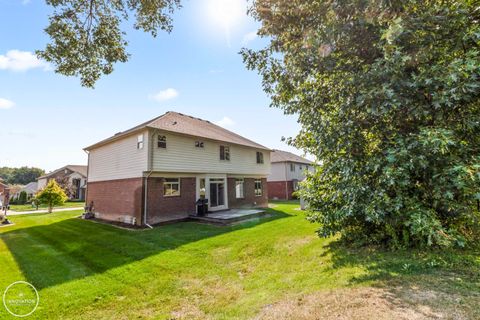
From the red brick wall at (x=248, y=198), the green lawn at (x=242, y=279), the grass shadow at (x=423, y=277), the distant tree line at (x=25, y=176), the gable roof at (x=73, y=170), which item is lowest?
the green lawn at (x=242, y=279)

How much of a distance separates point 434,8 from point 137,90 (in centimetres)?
1177

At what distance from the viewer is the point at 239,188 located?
60.6ft

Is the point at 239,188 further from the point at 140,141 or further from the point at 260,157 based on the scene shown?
the point at 140,141

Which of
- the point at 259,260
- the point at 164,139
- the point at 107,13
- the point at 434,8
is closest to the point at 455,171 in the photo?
the point at 434,8

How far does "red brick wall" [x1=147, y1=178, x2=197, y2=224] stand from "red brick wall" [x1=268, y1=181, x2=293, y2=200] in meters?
17.1

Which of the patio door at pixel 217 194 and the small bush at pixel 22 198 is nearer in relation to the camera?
the patio door at pixel 217 194

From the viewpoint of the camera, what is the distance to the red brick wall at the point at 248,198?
1759cm

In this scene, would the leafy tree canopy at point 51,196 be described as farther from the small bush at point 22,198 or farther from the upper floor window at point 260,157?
the small bush at point 22,198

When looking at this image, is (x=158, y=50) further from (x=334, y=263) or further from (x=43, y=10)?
(x=334, y=263)

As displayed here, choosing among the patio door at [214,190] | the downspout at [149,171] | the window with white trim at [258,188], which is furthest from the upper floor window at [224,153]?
the downspout at [149,171]

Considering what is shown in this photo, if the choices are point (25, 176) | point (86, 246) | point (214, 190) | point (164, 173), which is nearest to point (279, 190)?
point (214, 190)

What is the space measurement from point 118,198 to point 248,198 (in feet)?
31.4

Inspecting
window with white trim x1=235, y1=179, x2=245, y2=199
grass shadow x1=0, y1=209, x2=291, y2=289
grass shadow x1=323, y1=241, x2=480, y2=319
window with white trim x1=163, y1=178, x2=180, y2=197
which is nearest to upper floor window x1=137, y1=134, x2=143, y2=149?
window with white trim x1=163, y1=178, x2=180, y2=197

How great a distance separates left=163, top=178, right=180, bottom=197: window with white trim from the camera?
1356cm
